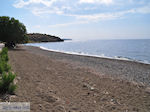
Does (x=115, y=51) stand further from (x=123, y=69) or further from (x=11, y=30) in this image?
(x=123, y=69)

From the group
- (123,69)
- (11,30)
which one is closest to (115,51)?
(11,30)

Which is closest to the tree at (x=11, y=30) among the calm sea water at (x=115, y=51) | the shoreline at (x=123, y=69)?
the calm sea water at (x=115, y=51)

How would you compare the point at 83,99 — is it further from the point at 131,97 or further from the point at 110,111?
the point at 131,97

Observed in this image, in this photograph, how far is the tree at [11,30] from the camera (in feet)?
115

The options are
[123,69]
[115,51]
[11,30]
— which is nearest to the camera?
[123,69]

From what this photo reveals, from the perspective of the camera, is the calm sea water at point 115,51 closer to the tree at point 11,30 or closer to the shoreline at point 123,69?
the shoreline at point 123,69

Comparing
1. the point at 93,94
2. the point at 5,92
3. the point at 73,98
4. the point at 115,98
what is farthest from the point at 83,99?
the point at 5,92

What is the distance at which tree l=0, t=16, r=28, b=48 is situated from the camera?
34987 millimetres

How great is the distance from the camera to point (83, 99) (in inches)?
Result: 195

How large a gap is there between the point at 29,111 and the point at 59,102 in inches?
42.9

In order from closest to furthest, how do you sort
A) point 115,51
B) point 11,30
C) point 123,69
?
1. point 123,69
2. point 11,30
3. point 115,51

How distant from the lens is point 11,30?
3503cm

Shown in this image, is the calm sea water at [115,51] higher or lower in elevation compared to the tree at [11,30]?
lower

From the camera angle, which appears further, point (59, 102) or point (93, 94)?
point (93, 94)
